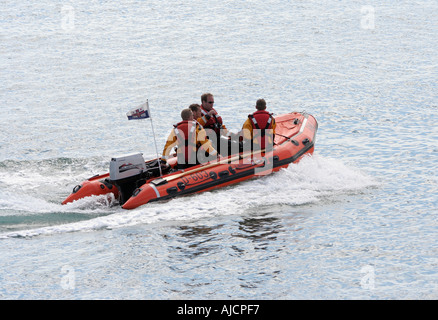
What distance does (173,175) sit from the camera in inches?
361

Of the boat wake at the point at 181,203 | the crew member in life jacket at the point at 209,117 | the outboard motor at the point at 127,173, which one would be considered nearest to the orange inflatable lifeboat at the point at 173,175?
the outboard motor at the point at 127,173

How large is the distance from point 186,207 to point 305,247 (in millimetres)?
1816

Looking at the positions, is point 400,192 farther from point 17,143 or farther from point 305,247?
point 17,143

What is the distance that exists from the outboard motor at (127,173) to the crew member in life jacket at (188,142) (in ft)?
1.45

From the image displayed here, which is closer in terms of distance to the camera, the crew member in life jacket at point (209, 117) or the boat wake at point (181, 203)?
the boat wake at point (181, 203)

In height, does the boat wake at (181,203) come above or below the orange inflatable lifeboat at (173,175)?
below

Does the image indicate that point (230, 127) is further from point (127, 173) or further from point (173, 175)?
point (127, 173)

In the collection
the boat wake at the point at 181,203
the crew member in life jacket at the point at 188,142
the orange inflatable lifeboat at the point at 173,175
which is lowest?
the boat wake at the point at 181,203

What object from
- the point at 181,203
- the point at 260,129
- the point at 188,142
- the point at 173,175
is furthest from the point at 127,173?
the point at 260,129

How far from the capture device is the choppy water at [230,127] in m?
7.26

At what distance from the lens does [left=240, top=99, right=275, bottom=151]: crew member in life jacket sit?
989cm

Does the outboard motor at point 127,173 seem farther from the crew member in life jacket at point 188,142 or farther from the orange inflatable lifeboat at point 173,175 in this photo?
the crew member in life jacket at point 188,142

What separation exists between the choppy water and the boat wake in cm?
3
